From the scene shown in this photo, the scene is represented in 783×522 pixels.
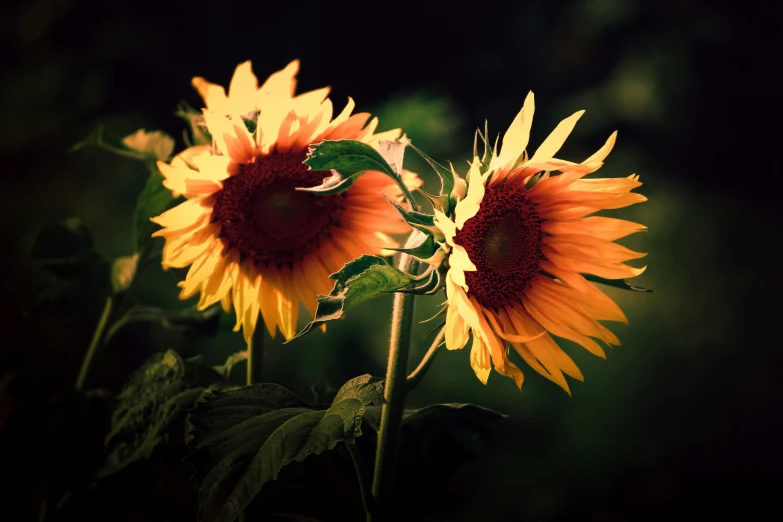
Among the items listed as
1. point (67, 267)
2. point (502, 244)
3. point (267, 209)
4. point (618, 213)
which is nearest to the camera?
point (502, 244)

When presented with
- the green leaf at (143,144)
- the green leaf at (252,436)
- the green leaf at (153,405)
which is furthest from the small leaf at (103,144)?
the green leaf at (252,436)

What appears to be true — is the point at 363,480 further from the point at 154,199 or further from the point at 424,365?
the point at 154,199

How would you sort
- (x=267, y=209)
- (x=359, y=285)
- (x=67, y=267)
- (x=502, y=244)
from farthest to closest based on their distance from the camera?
(x=67, y=267), (x=267, y=209), (x=502, y=244), (x=359, y=285)

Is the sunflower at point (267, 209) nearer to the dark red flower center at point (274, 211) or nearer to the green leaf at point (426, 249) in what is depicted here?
the dark red flower center at point (274, 211)

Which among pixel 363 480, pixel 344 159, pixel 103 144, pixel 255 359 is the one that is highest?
pixel 103 144

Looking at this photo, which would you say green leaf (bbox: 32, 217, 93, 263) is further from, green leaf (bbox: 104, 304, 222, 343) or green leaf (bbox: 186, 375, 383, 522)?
green leaf (bbox: 186, 375, 383, 522)

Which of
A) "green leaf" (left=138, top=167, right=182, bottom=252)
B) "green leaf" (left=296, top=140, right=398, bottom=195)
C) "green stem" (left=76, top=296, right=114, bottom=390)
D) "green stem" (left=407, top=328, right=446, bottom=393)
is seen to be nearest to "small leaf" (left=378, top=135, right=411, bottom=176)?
"green leaf" (left=296, top=140, right=398, bottom=195)

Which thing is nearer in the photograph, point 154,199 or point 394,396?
point 394,396

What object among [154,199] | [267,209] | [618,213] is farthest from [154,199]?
[618,213]

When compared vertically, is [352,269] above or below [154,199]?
below

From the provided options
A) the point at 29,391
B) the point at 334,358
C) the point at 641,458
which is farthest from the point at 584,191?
the point at 641,458
